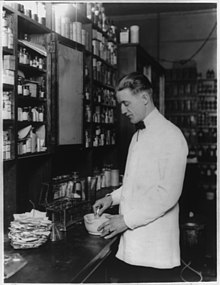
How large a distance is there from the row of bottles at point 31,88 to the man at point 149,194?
72 centimetres

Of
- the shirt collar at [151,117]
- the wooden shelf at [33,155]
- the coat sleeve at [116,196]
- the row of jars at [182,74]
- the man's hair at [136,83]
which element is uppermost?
the row of jars at [182,74]

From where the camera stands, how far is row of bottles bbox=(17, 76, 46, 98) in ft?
8.03

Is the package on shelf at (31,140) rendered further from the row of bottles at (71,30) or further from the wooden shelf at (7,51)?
the row of bottles at (71,30)

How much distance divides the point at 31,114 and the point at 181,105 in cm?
525

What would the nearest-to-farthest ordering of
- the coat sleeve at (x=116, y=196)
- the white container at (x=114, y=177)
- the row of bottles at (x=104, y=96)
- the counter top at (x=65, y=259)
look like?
the counter top at (x=65, y=259) → the coat sleeve at (x=116, y=196) → the row of bottles at (x=104, y=96) → the white container at (x=114, y=177)

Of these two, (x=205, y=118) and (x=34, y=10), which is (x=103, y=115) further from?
(x=205, y=118)

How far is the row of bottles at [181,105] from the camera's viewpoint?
293 inches

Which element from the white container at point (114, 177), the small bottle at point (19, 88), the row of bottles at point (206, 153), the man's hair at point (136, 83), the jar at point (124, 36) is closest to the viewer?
the man's hair at point (136, 83)

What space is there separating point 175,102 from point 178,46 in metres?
1.24

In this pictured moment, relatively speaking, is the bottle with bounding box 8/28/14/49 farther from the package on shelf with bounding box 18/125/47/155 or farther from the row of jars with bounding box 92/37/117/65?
the row of jars with bounding box 92/37/117/65

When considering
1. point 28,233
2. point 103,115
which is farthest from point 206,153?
point 28,233

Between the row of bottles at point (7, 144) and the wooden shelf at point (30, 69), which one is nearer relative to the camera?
the row of bottles at point (7, 144)

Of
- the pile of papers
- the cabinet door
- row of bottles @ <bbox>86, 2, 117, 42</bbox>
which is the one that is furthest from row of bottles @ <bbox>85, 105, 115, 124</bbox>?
the pile of papers

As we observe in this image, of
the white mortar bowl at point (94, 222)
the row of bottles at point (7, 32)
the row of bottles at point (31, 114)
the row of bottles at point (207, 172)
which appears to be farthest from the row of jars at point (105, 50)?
the row of bottles at point (207, 172)
